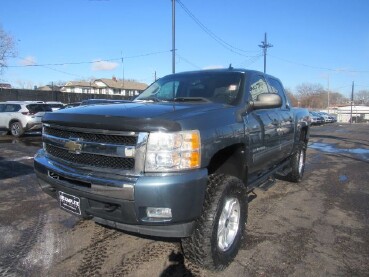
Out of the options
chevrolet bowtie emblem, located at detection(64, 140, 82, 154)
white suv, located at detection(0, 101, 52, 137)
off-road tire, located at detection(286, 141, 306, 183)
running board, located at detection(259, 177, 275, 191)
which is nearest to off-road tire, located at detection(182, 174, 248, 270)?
chevrolet bowtie emblem, located at detection(64, 140, 82, 154)

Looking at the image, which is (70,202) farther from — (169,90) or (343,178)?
(343,178)

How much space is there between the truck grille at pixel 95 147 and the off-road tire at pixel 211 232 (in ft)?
2.66

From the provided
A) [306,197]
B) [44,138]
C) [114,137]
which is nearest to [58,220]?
[44,138]

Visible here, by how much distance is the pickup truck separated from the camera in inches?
122

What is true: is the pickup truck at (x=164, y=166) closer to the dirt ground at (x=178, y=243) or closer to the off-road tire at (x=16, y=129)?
the dirt ground at (x=178, y=243)

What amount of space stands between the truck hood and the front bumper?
1.34 feet

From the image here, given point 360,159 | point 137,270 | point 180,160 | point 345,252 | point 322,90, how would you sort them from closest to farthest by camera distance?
point 180,160 < point 137,270 < point 345,252 < point 360,159 < point 322,90

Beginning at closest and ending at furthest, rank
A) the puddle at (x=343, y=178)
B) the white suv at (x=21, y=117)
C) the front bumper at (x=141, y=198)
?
the front bumper at (x=141, y=198) → the puddle at (x=343, y=178) → the white suv at (x=21, y=117)

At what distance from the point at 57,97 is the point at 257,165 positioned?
30.0 metres

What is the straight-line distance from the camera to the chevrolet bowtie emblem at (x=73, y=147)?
11.4 ft

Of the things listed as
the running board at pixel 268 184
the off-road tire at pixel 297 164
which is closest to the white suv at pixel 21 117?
the off-road tire at pixel 297 164

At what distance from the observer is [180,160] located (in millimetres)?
3127

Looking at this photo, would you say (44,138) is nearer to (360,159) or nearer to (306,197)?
(306,197)

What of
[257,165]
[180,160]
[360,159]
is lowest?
[360,159]
